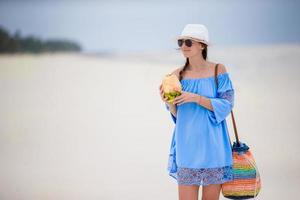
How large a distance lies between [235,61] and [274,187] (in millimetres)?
3557

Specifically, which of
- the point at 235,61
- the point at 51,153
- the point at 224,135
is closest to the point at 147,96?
the point at 235,61

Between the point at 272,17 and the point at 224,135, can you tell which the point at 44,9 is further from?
the point at 224,135

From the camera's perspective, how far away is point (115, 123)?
5859 mm

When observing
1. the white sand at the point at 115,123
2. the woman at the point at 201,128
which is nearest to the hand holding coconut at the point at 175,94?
the woman at the point at 201,128

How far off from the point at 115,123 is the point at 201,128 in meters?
3.25

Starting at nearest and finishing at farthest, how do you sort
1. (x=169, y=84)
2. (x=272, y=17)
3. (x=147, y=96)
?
(x=169, y=84) → (x=147, y=96) → (x=272, y=17)

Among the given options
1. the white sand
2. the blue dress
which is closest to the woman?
the blue dress

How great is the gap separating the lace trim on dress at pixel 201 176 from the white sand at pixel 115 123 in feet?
4.37

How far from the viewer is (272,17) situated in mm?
8094

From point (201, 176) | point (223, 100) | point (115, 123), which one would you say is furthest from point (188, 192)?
point (115, 123)

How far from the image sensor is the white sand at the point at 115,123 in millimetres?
4262

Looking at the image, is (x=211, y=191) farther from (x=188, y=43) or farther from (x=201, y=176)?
(x=188, y=43)

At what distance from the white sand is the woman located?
4.36ft

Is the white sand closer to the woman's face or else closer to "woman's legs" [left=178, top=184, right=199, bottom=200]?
"woman's legs" [left=178, top=184, right=199, bottom=200]
